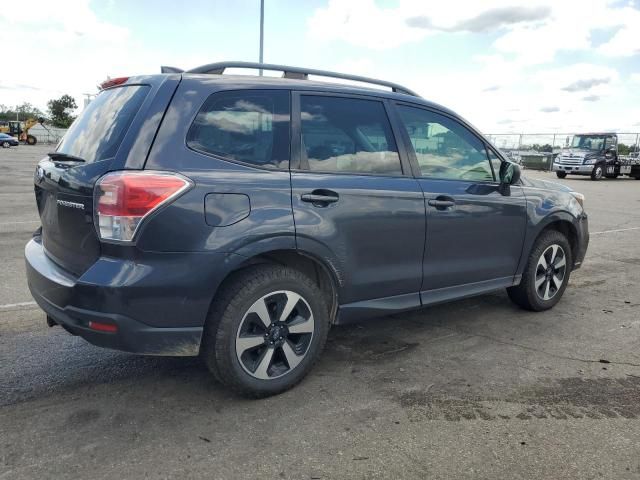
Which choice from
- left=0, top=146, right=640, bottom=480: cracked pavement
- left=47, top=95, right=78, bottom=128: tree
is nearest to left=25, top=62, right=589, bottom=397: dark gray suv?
left=0, top=146, right=640, bottom=480: cracked pavement

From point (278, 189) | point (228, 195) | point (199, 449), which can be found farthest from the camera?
point (278, 189)

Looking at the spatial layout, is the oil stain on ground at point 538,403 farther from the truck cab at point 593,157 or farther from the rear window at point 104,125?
the truck cab at point 593,157

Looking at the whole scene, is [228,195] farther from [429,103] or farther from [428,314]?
[428,314]

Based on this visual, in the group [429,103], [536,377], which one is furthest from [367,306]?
[429,103]

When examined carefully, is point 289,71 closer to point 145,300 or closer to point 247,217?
point 247,217

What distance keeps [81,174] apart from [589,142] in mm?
30430

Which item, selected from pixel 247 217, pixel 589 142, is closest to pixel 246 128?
pixel 247 217

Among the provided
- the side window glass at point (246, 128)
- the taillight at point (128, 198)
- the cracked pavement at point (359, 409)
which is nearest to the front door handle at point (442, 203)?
the cracked pavement at point (359, 409)

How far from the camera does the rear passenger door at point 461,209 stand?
383 cm

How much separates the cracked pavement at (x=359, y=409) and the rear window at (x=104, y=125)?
1400mm

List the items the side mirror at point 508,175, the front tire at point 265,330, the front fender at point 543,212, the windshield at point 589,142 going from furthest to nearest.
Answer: the windshield at point 589,142
the front fender at point 543,212
the side mirror at point 508,175
the front tire at point 265,330

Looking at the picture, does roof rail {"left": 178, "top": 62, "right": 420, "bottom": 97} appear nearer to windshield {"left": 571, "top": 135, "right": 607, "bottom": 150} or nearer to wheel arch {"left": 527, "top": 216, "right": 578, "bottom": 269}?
wheel arch {"left": 527, "top": 216, "right": 578, "bottom": 269}

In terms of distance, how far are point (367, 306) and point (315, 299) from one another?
471mm

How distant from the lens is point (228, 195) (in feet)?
9.39
